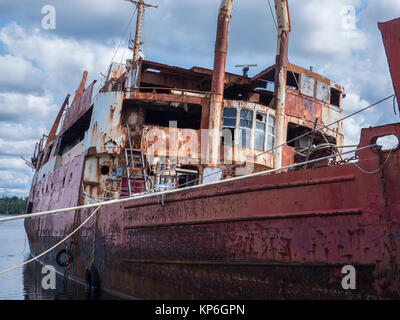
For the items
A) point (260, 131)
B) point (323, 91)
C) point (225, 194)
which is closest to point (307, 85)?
point (323, 91)

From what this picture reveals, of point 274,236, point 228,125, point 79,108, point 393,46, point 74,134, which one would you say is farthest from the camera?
point 74,134

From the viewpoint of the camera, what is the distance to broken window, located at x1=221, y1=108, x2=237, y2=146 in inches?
434

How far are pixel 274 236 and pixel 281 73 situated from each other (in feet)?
24.3

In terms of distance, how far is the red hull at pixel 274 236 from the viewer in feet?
16.4

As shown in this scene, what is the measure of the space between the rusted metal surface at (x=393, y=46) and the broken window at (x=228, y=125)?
593 cm

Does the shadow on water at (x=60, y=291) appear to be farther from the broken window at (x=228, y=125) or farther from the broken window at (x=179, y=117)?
the broken window at (x=179, y=117)

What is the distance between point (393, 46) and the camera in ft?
17.4

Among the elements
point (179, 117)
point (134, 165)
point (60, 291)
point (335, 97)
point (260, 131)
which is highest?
point (335, 97)

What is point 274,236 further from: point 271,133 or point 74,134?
point 74,134

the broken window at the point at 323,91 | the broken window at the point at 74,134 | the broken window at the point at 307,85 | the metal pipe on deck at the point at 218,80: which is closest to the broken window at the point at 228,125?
the metal pipe on deck at the point at 218,80

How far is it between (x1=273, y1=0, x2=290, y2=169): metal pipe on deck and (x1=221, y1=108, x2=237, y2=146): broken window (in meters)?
1.46

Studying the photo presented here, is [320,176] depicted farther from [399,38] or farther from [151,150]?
[151,150]

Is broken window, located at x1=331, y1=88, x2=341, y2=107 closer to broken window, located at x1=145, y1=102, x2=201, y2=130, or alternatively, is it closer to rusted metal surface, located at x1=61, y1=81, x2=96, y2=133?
broken window, located at x1=145, y1=102, x2=201, y2=130

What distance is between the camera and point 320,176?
18.4 ft
